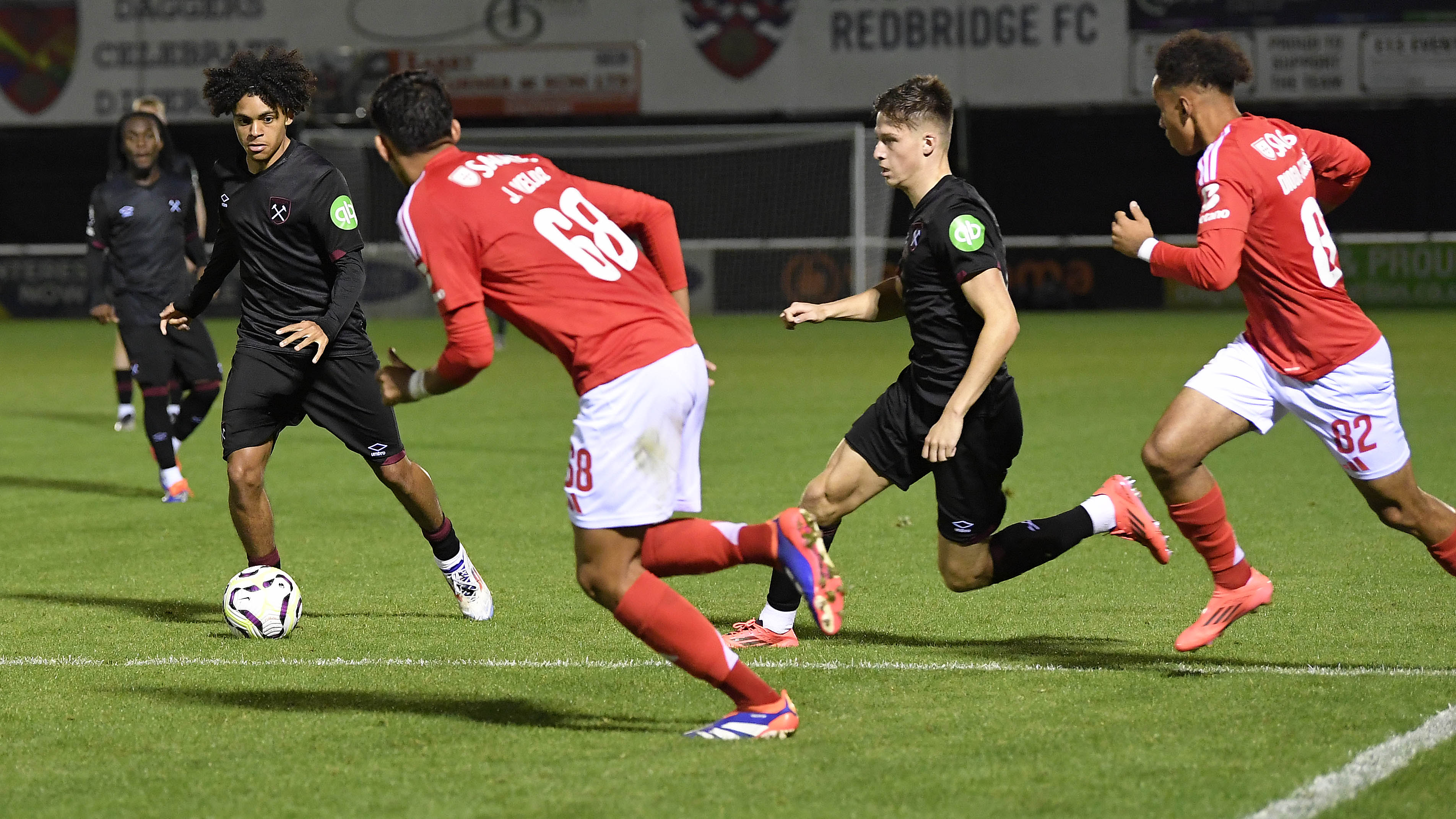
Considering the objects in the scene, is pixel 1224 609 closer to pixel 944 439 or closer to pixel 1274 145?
pixel 944 439

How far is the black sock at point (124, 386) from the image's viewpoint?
44.2 feet

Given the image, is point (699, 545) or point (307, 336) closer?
point (699, 545)

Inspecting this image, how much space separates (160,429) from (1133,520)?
622 cm

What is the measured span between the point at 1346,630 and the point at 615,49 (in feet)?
84.7

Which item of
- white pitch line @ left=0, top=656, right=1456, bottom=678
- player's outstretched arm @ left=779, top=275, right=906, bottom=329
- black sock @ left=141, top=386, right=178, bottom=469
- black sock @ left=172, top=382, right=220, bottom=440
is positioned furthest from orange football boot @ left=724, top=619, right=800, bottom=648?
black sock @ left=172, top=382, right=220, bottom=440

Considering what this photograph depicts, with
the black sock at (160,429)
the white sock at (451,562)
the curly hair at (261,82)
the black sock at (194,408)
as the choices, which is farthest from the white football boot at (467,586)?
the black sock at (194,408)

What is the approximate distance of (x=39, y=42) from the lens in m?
31.1

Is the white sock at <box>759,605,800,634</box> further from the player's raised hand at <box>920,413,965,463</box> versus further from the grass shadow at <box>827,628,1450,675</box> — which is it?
the player's raised hand at <box>920,413,965,463</box>

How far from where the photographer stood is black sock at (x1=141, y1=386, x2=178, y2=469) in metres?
9.62

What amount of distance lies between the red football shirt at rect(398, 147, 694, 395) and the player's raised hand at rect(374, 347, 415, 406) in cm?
14

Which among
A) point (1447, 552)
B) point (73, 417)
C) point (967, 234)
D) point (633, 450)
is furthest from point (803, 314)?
point (73, 417)

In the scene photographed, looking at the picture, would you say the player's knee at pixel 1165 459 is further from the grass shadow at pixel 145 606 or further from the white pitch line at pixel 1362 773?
the grass shadow at pixel 145 606

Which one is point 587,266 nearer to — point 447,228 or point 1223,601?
point 447,228

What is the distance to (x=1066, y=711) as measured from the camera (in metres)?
4.65
